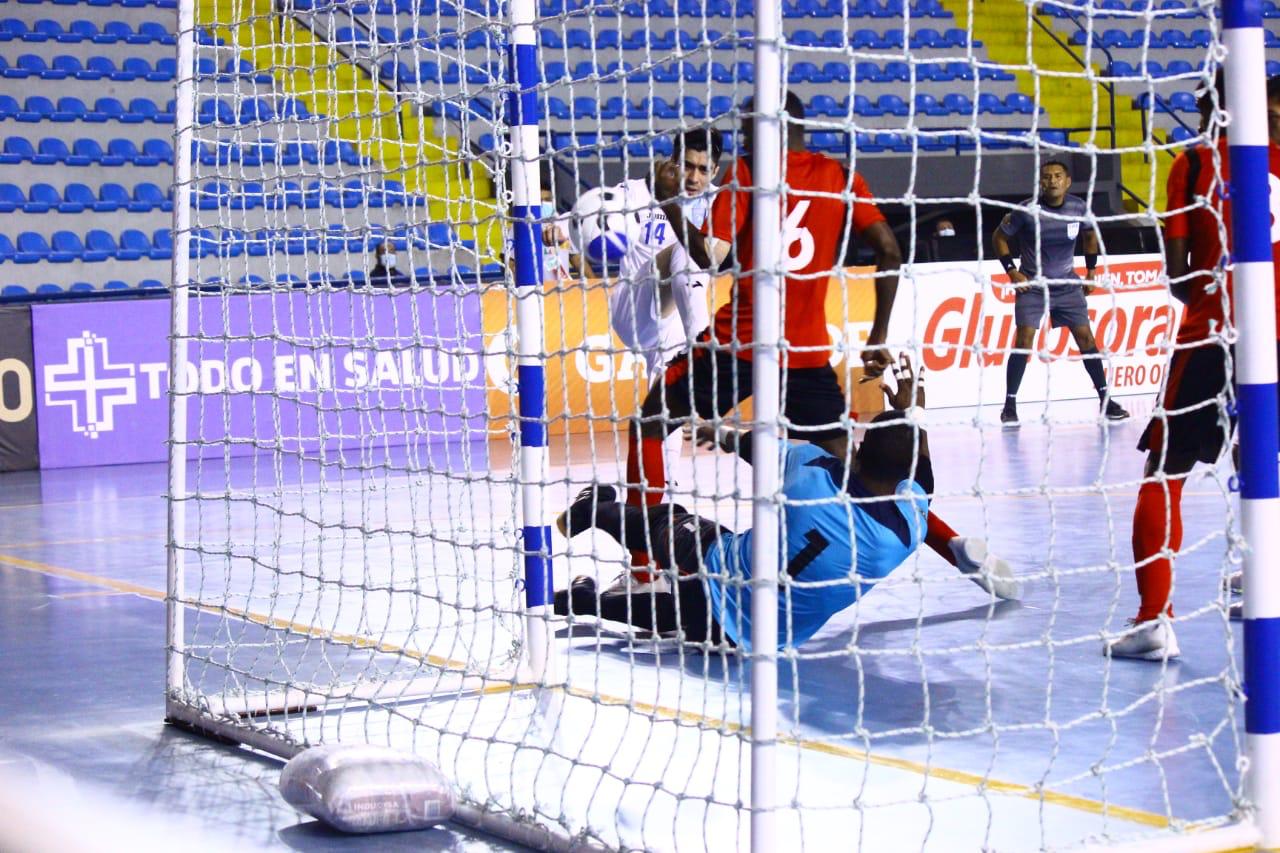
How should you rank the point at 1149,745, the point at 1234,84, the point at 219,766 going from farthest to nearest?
the point at 219,766, the point at 1149,745, the point at 1234,84

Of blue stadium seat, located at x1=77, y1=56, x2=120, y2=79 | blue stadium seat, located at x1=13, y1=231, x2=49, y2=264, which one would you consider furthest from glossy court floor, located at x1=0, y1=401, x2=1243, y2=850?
blue stadium seat, located at x1=77, y1=56, x2=120, y2=79

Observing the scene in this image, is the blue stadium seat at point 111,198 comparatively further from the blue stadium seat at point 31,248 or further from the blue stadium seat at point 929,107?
the blue stadium seat at point 929,107

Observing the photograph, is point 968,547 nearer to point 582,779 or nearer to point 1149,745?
point 1149,745

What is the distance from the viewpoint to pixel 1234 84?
11.9 feet

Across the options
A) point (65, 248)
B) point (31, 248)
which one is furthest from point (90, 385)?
point (65, 248)

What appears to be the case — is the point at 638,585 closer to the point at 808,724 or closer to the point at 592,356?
the point at 808,724

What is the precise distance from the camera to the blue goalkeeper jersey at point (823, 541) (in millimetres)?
5070

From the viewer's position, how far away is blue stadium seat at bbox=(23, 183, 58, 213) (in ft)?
55.6

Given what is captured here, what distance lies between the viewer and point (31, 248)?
16.5 meters

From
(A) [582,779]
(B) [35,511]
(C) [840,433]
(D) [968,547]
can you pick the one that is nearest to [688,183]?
(C) [840,433]

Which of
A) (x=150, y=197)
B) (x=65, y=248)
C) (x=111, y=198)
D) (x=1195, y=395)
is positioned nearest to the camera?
(x=1195, y=395)

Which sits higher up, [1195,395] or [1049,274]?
[1049,274]

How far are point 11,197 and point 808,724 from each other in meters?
14.4

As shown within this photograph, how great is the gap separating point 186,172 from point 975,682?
9.70 feet
